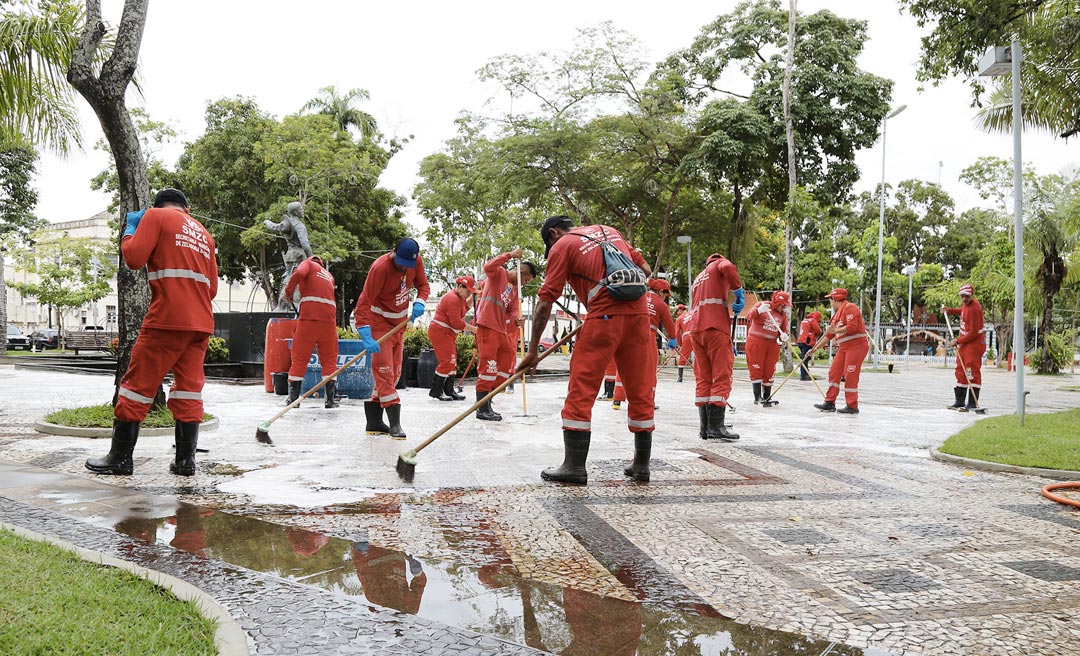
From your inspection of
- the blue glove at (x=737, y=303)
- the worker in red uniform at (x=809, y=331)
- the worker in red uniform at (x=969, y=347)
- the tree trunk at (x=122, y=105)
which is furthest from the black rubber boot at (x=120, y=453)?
the worker in red uniform at (x=809, y=331)

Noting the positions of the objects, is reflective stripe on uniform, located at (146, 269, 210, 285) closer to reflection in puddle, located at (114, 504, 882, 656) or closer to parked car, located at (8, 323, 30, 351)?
reflection in puddle, located at (114, 504, 882, 656)

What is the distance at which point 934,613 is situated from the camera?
3318 mm

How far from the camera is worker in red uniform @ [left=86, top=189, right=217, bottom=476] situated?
18.4ft

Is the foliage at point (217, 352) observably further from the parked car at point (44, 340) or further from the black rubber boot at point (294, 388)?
the parked car at point (44, 340)

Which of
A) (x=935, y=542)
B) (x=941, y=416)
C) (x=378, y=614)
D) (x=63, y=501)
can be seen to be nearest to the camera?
(x=378, y=614)

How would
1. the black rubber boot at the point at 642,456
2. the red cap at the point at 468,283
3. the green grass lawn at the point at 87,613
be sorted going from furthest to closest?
the red cap at the point at 468,283, the black rubber boot at the point at 642,456, the green grass lawn at the point at 87,613

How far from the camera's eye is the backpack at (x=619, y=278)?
5695 mm

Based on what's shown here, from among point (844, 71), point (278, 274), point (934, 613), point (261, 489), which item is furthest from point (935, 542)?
point (278, 274)

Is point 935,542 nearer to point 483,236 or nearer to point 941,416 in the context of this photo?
point 941,416

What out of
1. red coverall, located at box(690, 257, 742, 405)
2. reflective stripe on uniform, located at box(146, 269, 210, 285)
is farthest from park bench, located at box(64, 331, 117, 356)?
→ reflective stripe on uniform, located at box(146, 269, 210, 285)

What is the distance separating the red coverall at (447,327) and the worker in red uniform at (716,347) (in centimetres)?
432

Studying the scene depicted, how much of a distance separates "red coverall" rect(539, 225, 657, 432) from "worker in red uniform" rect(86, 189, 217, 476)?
2.43m

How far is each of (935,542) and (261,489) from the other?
4076 mm

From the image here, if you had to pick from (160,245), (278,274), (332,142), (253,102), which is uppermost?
(253,102)
